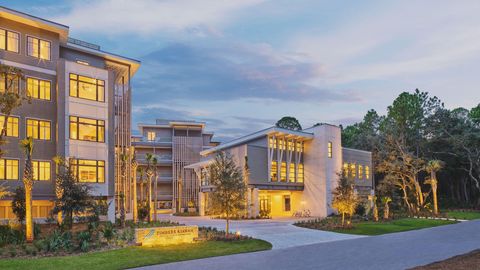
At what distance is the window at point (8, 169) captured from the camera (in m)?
29.8

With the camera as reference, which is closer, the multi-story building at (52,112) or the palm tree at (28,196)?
the palm tree at (28,196)

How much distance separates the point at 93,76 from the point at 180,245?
739 inches

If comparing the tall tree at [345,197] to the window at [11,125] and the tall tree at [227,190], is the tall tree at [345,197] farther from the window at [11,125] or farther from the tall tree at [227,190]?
the window at [11,125]

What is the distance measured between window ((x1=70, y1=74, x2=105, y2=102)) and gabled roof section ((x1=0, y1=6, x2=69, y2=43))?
3.58 meters

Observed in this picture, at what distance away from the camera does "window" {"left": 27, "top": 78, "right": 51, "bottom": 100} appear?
3152 cm

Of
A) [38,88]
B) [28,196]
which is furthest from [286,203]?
[28,196]

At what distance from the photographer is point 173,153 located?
70.3 m

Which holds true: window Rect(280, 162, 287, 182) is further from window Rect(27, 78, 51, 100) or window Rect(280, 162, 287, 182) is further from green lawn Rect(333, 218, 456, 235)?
window Rect(27, 78, 51, 100)

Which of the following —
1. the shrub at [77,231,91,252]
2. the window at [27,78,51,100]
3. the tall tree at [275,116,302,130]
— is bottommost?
the shrub at [77,231,91,252]

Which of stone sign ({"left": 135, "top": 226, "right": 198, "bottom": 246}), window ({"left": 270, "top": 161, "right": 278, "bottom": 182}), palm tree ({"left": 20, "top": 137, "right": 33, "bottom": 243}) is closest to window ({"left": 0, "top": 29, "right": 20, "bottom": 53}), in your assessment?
palm tree ({"left": 20, "top": 137, "right": 33, "bottom": 243})

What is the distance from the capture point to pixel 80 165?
107ft

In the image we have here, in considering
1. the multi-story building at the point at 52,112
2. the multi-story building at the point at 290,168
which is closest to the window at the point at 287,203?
the multi-story building at the point at 290,168

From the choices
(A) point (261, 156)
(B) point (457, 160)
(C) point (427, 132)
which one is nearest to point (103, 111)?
(A) point (261, 156)

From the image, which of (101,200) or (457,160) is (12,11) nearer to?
(101,200)
